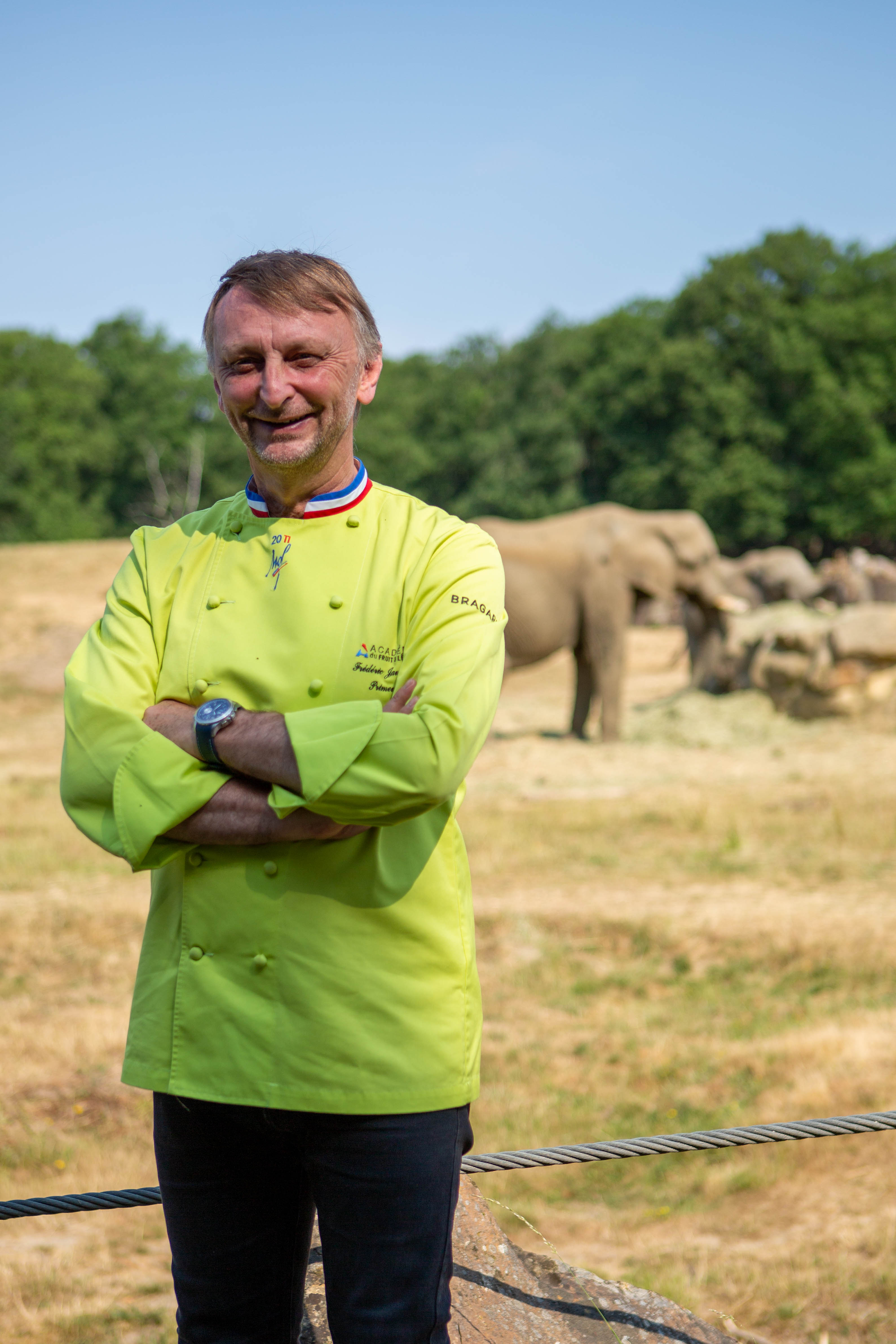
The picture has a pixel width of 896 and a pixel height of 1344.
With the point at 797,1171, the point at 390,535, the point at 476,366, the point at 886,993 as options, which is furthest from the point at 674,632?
the point at 476,366

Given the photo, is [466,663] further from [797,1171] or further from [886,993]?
[886,993]

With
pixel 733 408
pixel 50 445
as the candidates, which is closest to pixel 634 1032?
pixel 733 408

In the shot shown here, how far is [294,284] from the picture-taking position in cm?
196

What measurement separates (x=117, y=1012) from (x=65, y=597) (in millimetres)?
22475

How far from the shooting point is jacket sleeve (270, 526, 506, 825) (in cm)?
181

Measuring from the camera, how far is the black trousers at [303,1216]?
1799 millimetres

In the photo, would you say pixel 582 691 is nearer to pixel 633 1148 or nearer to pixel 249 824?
pixel 633 1148

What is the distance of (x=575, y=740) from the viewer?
50.6 feet

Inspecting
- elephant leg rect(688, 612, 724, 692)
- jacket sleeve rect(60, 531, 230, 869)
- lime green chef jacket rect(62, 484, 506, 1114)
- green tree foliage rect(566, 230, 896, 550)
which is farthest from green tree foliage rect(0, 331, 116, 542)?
lime green chef jacket rect(62, 484, 506, 1114)

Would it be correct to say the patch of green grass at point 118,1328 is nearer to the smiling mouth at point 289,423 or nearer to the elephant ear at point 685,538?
the smiling mouth at point 289,423

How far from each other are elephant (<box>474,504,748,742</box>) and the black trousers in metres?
13.2

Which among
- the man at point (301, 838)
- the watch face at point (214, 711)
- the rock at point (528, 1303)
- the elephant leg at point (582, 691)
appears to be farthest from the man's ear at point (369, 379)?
the elephant leg at point (582, 691)

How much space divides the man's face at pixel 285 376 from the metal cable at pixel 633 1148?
4.97 feet
